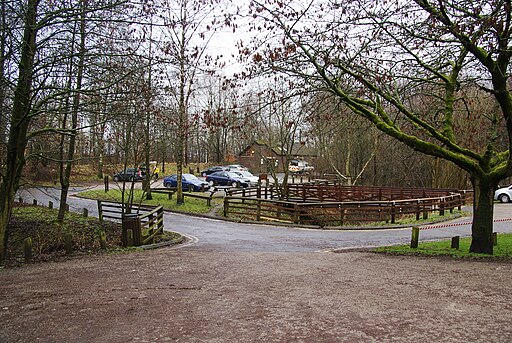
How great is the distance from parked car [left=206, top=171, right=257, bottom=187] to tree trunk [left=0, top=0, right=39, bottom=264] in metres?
25.1

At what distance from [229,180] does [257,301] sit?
30717 millimetres

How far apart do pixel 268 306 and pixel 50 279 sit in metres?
4.37

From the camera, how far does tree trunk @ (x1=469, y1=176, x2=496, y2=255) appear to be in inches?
369

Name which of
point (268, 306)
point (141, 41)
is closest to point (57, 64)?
point (141, 41)

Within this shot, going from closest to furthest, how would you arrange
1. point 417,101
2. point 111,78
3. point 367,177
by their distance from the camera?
point 111,78 → point 417,101 → point 367,177

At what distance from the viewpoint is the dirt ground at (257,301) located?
432cm

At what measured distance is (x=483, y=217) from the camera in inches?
372

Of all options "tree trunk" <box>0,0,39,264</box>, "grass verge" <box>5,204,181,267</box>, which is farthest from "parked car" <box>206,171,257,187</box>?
"tree trunk" <box>0,0,39,264</box>

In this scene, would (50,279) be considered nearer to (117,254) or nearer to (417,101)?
(117,254)

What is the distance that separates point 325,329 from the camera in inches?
173

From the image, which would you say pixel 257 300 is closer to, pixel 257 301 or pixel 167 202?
pixel 257 301

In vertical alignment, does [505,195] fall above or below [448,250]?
above

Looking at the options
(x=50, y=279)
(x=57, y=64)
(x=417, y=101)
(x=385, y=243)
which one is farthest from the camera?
(x=417, y=101)

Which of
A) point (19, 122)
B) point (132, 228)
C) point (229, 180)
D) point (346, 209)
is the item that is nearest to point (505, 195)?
point (346, 209)
